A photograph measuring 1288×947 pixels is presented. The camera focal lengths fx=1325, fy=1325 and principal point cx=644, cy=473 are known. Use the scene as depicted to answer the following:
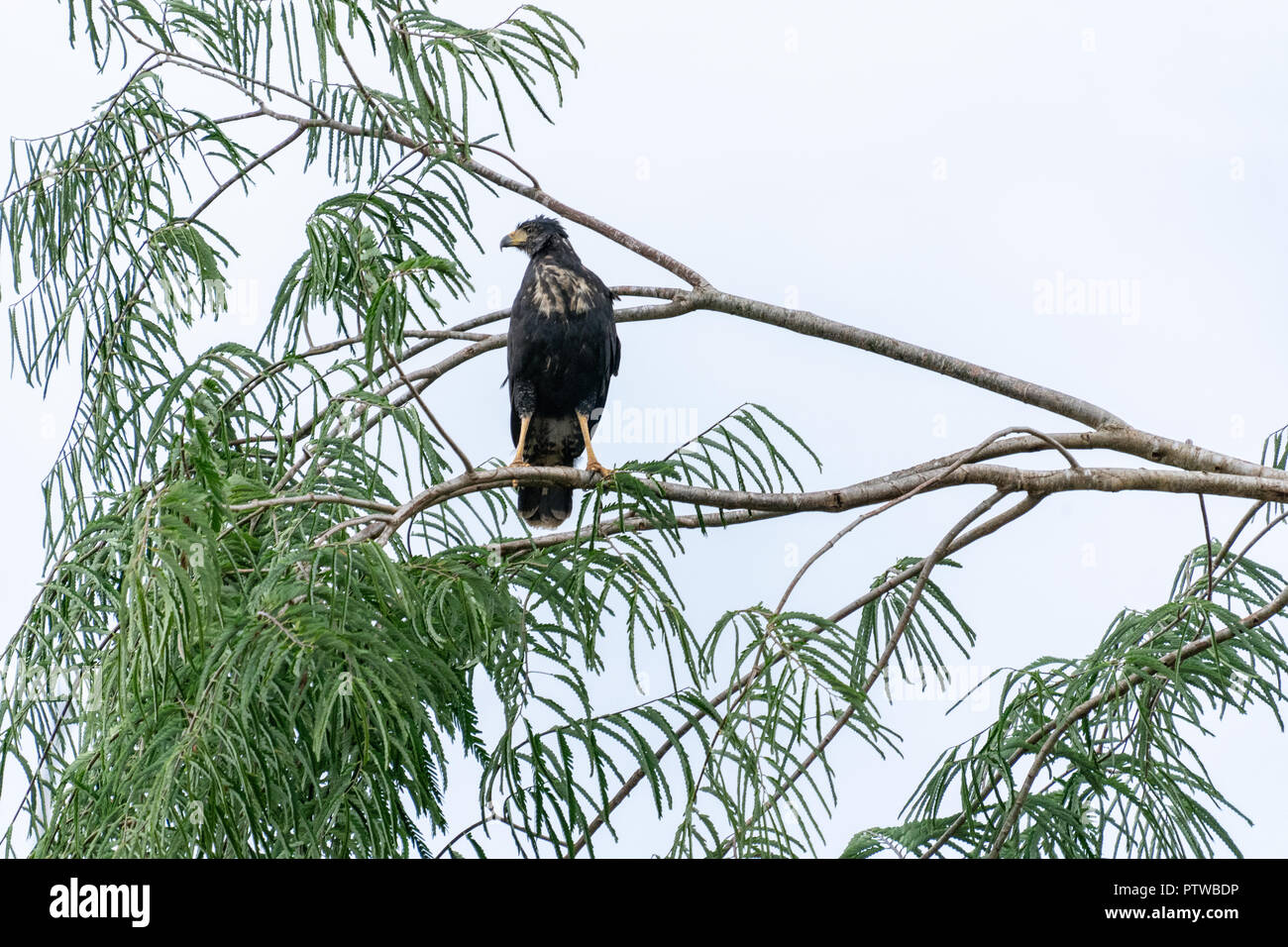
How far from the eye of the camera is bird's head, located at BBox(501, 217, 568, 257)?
4727 millimetres

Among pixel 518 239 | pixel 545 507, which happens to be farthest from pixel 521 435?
pixel 518 239

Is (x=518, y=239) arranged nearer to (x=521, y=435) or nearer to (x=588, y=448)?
(x=521, y=435)

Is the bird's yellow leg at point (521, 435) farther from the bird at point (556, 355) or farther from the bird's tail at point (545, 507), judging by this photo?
the bird's tail at point (545, 507)

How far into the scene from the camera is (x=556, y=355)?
4312 mm

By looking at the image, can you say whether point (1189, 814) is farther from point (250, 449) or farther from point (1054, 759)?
point (250, 449)

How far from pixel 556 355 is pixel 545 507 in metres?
0.61

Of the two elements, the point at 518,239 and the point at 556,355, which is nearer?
the point at 556,355

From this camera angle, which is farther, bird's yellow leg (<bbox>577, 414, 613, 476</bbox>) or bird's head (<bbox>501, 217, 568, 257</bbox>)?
bird's head (<bbox>501, 217, 568, 257</bbox>)

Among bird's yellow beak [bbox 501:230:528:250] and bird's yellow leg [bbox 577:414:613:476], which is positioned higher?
bird's yellow beak [bbox 501:230:528:250]

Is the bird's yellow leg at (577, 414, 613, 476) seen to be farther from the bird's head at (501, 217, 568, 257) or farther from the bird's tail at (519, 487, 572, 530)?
the bird's head at (501, 217, 568, 257)

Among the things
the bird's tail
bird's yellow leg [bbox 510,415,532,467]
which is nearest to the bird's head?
bird's yellow leg [bbox 510,415,532,467]

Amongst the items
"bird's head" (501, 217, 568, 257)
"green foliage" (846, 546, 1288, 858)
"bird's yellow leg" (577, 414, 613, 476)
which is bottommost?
"green foliage" (846, 546, 1288, 858)

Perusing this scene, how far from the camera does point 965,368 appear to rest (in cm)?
354
